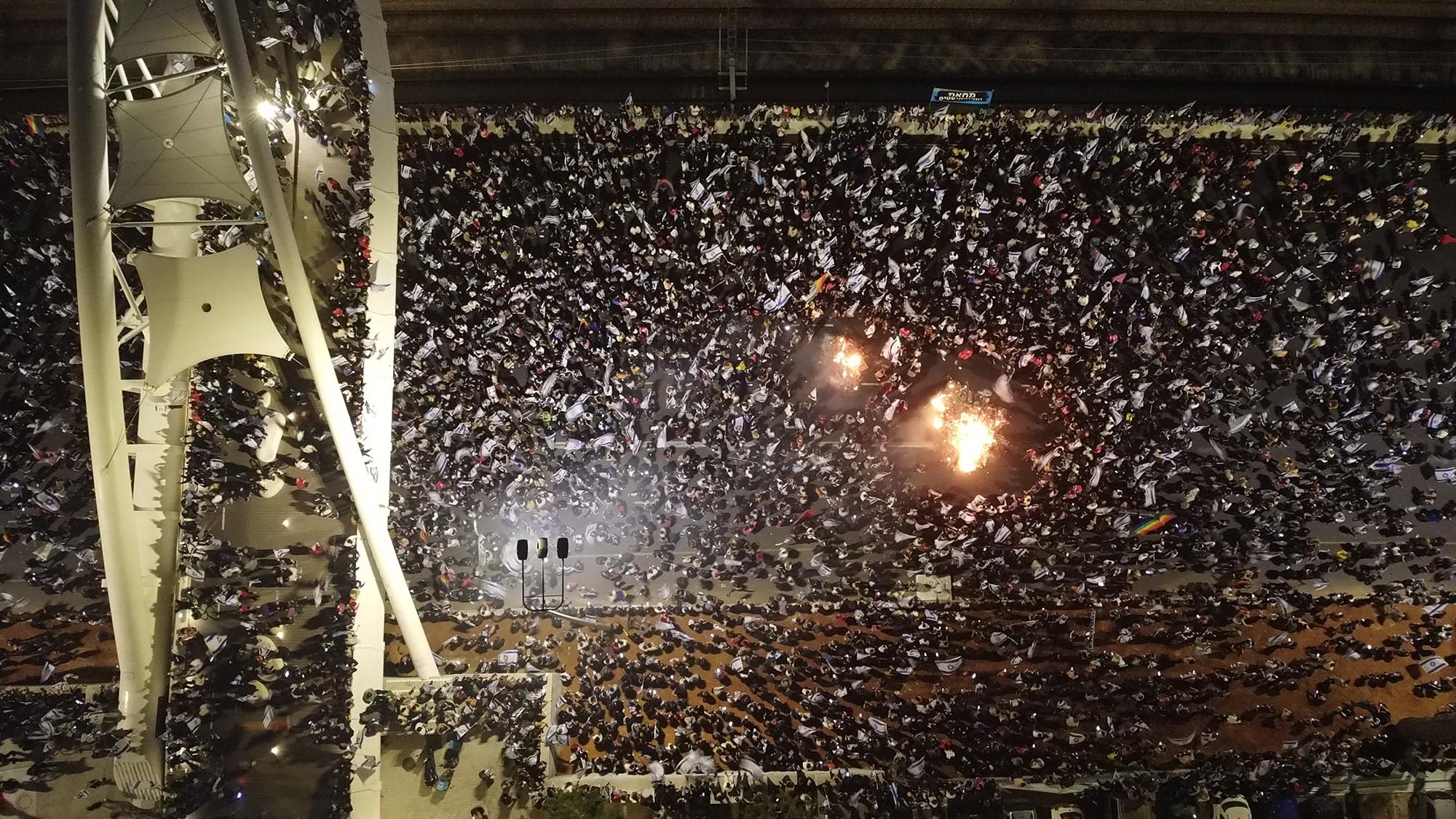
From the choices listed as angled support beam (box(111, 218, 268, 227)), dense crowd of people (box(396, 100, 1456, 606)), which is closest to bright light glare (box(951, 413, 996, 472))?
dense crowd of people (box(396, 100, 1456, 606))

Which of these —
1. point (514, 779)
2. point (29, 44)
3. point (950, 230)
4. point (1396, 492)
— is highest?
point (29, 44)

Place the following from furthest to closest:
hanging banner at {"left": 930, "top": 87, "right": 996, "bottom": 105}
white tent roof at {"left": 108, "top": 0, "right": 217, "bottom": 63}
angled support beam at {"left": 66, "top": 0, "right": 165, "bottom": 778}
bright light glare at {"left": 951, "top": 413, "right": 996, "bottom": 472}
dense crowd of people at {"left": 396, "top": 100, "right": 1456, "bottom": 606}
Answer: hanging banner at {"left": 930, "top": 87, "right": 996, "bottom": 105}
bright light glare at {"left": 951, "top": 413, "right": 996, "bottom": 472}
dense crowd of people at {"left": 396, "top": 100, "right": 1456, "bottom": 606}
white tent roof at {"left": 108, "top": 0, "right": 217, "bottom": 63}
angled support beam at {"left": 66, "top": 0, "right": 165, "bottom": 778}

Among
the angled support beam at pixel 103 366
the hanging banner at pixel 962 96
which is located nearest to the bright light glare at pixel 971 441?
the hanging banner at pixel 962 96

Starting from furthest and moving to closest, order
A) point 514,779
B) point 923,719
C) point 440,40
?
point 440,40
point 923,719
point 514,779

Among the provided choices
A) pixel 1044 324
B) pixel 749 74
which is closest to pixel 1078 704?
pixel 1044 324

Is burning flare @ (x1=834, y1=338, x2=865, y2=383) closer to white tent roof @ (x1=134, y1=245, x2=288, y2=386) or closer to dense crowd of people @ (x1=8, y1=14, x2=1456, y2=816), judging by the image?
dense crowd of people @ (x1=8, y1=14, x2=1456, y2=816)

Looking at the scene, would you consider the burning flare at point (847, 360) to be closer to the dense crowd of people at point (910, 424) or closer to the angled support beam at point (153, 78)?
the dense crowd of people at point (910, 424)

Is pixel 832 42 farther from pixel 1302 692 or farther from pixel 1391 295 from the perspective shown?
pixel 1302 692
